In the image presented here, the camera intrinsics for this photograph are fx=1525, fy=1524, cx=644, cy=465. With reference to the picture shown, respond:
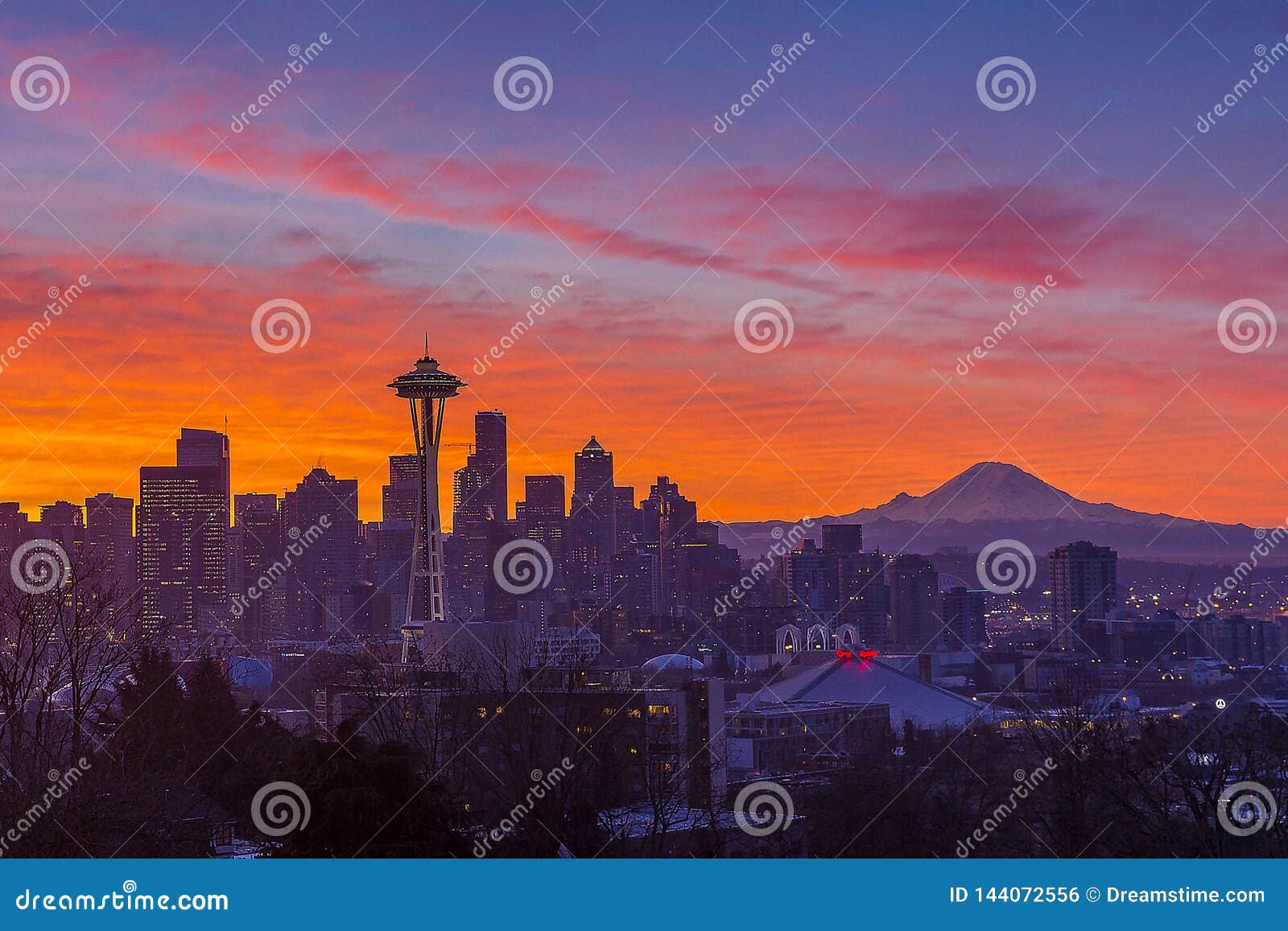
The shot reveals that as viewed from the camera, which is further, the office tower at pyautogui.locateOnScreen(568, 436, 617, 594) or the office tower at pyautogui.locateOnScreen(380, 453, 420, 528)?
the office tower at pyautogui.locateOnScreen(380, 453, 420, 528)

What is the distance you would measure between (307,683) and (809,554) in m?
33.1

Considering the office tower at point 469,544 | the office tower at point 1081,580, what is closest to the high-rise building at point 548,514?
the office tower at point 469,544

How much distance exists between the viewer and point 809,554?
74.1 meters

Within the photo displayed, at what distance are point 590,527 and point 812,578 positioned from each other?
37.5 ft

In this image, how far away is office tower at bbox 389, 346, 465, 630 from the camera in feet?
159

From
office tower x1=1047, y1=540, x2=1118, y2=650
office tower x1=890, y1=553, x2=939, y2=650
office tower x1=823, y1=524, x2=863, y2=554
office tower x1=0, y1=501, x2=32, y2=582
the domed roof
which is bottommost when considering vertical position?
the domed roof

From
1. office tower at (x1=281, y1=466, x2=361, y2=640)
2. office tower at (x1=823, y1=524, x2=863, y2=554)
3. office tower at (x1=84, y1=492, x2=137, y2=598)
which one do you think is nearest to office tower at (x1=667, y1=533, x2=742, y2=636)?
office tower at (x1=823, y1=524, x2=863, y2=554)

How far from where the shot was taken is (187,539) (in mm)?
67188

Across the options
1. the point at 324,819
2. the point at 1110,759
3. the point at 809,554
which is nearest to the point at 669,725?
the point at 1110,759

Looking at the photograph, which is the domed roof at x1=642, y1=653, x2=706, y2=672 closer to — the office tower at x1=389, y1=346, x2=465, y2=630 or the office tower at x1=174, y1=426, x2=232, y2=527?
the office tower at x1=389, y1=346, x2=465, y2=630

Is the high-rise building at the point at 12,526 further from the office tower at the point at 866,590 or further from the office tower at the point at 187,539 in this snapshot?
the office tower at the point at 866,590

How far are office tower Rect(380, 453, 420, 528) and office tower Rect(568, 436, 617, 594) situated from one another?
10.5 m

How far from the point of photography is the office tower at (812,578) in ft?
237

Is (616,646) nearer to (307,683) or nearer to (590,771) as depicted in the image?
(307,683)
